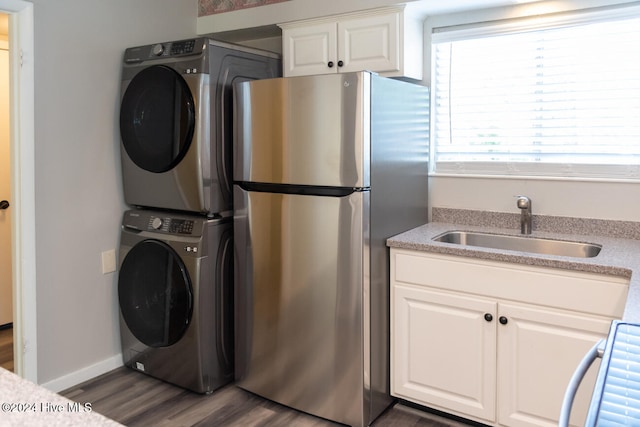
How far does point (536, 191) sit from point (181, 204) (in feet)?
5.82

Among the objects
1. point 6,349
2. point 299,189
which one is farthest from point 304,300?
point 6,349

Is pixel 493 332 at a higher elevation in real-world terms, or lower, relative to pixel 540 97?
lower

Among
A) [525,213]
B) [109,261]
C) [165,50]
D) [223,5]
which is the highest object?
[223,5]

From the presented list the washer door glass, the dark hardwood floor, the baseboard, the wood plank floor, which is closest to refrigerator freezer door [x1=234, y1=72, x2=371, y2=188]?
the washer door glass

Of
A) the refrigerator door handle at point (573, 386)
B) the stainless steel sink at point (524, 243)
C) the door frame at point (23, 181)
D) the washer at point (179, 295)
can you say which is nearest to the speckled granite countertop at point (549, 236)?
the stainless steel sink at point (524, 243)

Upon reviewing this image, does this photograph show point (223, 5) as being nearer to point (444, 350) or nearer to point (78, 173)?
point (78, 173)

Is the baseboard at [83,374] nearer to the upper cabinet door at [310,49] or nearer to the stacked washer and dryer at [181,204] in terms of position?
the stacked washer and dryer at [181,204]

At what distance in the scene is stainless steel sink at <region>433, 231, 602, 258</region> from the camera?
2.48 meters

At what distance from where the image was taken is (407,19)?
273 cm

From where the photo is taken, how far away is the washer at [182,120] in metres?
2.69

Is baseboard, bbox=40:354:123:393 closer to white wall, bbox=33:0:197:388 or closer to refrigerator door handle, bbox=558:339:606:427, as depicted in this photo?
white wall, bbox=33:0:197:388

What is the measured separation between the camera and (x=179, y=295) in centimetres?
280

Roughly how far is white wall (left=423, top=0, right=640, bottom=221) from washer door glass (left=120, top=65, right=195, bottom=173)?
4.20 ft

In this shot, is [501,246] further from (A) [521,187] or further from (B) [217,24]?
(B) [217,24]
